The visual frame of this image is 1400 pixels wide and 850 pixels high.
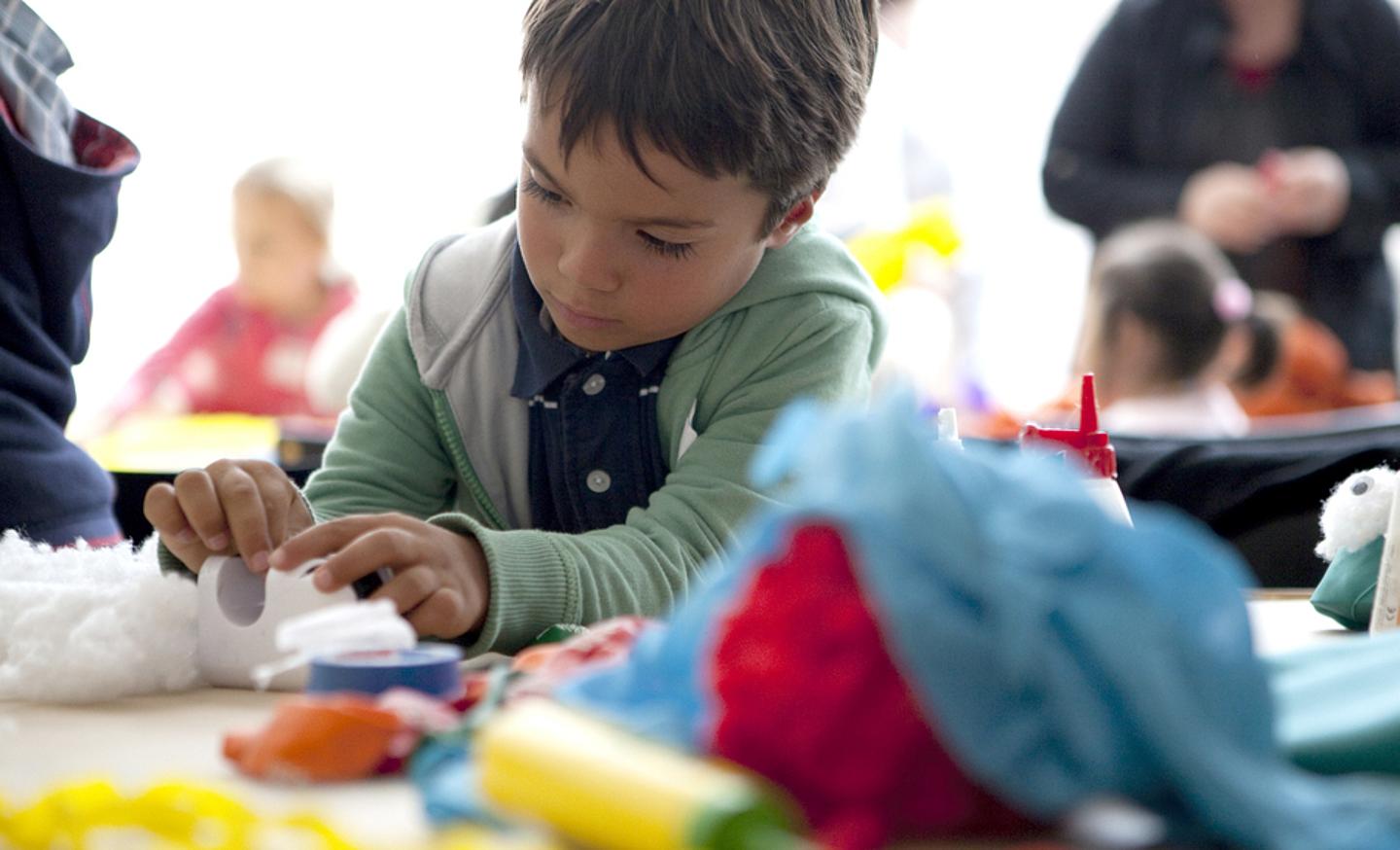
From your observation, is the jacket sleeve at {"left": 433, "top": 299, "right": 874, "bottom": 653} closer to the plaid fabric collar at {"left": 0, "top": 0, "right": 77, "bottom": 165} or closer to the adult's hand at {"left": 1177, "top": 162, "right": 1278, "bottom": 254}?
the plaid fabric collar at {"left": 0, "top": 0, "right": 77, "bottom": 165}

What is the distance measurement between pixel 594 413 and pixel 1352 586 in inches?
18.4

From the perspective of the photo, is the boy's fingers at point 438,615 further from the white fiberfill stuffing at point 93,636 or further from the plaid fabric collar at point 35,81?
the plaid fabric collar at point 35,81

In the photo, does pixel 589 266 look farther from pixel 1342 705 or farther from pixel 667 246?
pixel 1342 705

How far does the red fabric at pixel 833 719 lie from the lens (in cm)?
41

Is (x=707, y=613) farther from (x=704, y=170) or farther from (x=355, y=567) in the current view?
(x=704, y=170)

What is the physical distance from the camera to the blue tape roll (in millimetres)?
551

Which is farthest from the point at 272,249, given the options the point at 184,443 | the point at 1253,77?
the point at 1253,77

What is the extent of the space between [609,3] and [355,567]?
14.7 inches

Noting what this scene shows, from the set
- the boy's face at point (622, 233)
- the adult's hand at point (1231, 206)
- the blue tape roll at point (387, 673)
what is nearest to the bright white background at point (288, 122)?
the adult's hand at point (1231, 206)

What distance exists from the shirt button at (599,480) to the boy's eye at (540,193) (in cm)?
19

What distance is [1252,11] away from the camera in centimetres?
257

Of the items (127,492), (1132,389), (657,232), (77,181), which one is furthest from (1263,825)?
(1132,389)

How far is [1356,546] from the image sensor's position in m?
0.89

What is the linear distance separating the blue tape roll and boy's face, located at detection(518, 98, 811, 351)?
1.15 ft
